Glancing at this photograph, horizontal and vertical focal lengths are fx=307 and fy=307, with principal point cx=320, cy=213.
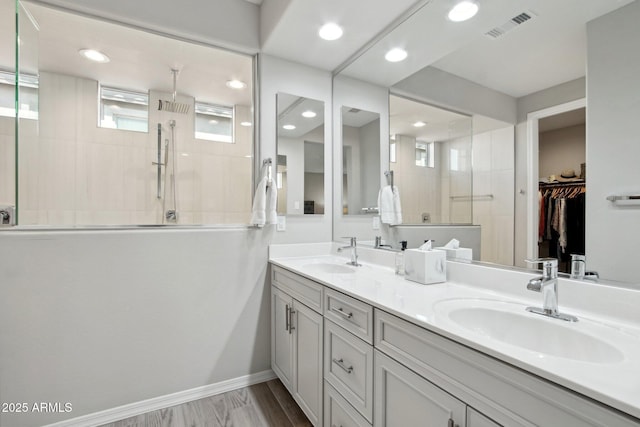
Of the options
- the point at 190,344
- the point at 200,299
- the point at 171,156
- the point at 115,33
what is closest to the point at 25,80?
the point at 115,33

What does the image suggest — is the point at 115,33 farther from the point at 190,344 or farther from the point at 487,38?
the point at 487,38

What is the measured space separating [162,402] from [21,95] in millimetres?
1923

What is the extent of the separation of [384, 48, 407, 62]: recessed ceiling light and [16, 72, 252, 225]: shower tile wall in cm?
125

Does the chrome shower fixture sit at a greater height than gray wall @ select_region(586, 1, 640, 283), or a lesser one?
greater

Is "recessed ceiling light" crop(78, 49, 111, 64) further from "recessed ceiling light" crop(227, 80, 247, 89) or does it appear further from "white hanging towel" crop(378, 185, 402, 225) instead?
"white hanging towel" crop(378, 185, 402, 225)

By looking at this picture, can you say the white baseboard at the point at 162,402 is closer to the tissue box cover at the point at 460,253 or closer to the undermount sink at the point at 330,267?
the undermount sink at the point at 330,267

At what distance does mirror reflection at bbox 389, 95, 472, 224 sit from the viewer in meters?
1.58

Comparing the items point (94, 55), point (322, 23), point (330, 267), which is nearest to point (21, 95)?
point (94, 55)

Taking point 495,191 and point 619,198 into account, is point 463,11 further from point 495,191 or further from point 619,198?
point 619,198

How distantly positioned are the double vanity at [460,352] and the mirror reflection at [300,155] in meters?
0.71

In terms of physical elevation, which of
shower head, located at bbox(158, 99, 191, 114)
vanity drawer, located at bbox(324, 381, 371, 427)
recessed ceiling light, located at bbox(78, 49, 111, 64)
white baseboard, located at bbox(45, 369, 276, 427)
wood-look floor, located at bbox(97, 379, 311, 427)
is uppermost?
recessed ceiling light, located at bbox(78, 49, 111, 64)

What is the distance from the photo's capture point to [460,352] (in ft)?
2.65

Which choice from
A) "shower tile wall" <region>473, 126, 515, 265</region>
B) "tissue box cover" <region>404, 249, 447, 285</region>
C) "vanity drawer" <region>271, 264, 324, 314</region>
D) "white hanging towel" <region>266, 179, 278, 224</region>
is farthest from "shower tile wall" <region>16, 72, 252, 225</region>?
"shower tile wall" <region>473, 126, 515, 265</region>

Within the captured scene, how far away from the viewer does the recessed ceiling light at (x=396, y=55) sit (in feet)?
6.27
